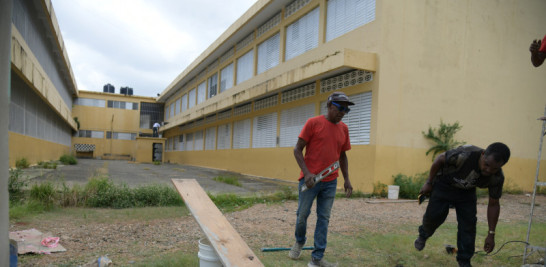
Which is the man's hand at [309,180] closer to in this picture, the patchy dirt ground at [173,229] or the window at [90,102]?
the patchy dirt ground at [173,229]

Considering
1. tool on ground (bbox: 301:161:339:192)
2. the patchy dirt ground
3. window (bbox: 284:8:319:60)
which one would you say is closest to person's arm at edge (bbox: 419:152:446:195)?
tool on ground (bbox: 301:161:339:192)

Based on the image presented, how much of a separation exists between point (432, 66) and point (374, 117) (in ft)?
8.35

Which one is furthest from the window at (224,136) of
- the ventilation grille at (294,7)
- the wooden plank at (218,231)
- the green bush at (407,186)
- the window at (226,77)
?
the wooden plank at (218,231)

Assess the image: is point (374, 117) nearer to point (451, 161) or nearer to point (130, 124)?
point (451, 161)

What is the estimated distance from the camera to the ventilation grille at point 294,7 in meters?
13.4

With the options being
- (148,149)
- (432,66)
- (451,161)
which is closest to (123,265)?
(451,161)

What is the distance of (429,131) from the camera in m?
10.3

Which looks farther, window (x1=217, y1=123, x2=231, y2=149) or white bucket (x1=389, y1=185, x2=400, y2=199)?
window (x1=217, y1=123, x2=231, y2=149)

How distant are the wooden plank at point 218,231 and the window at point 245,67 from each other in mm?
14415

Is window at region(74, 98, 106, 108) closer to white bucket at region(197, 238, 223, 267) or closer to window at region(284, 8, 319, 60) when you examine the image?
window at region(284, 8, 319, 60)

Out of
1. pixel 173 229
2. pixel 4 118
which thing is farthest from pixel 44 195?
pixel 4 118

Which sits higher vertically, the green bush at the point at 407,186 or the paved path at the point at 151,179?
the green bush at the point at 407,186

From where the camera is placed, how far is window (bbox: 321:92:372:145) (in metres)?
10.1

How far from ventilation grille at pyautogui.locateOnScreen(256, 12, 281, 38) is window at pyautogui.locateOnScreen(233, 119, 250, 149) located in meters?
4.27
